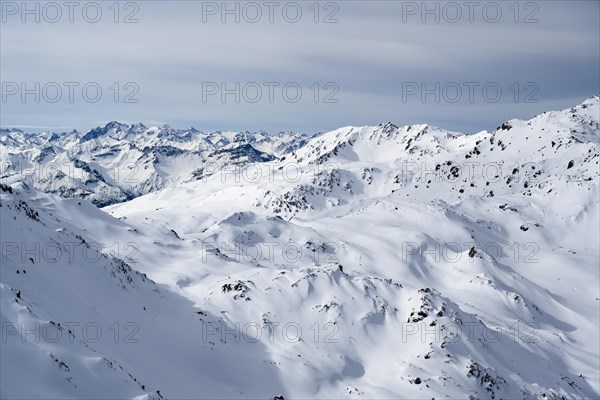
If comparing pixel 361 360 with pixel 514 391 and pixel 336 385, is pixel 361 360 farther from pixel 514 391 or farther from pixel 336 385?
pixel 514 391

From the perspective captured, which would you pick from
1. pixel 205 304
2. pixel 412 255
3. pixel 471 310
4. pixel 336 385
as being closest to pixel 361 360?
pixel 336 385

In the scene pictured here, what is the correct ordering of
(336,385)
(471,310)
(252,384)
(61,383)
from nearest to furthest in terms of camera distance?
(61,383), (252,384), (336,385), (471,310)

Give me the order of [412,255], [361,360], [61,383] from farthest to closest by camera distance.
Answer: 1. [412,255]
2. [361,360]
3. [61,383]

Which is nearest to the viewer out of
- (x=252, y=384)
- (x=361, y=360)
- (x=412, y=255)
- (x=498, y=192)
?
(x=252, y=384)

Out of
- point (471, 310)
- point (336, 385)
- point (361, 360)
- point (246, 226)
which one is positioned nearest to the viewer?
point (336, 385)

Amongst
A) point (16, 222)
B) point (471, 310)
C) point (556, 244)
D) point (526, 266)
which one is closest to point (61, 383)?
point (16, 222)

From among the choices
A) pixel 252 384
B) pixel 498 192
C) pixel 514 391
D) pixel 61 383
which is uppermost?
pixel 61 383

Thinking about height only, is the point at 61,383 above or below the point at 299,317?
above

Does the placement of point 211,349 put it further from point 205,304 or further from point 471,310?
point 471,310

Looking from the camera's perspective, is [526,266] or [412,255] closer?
[412,255]
